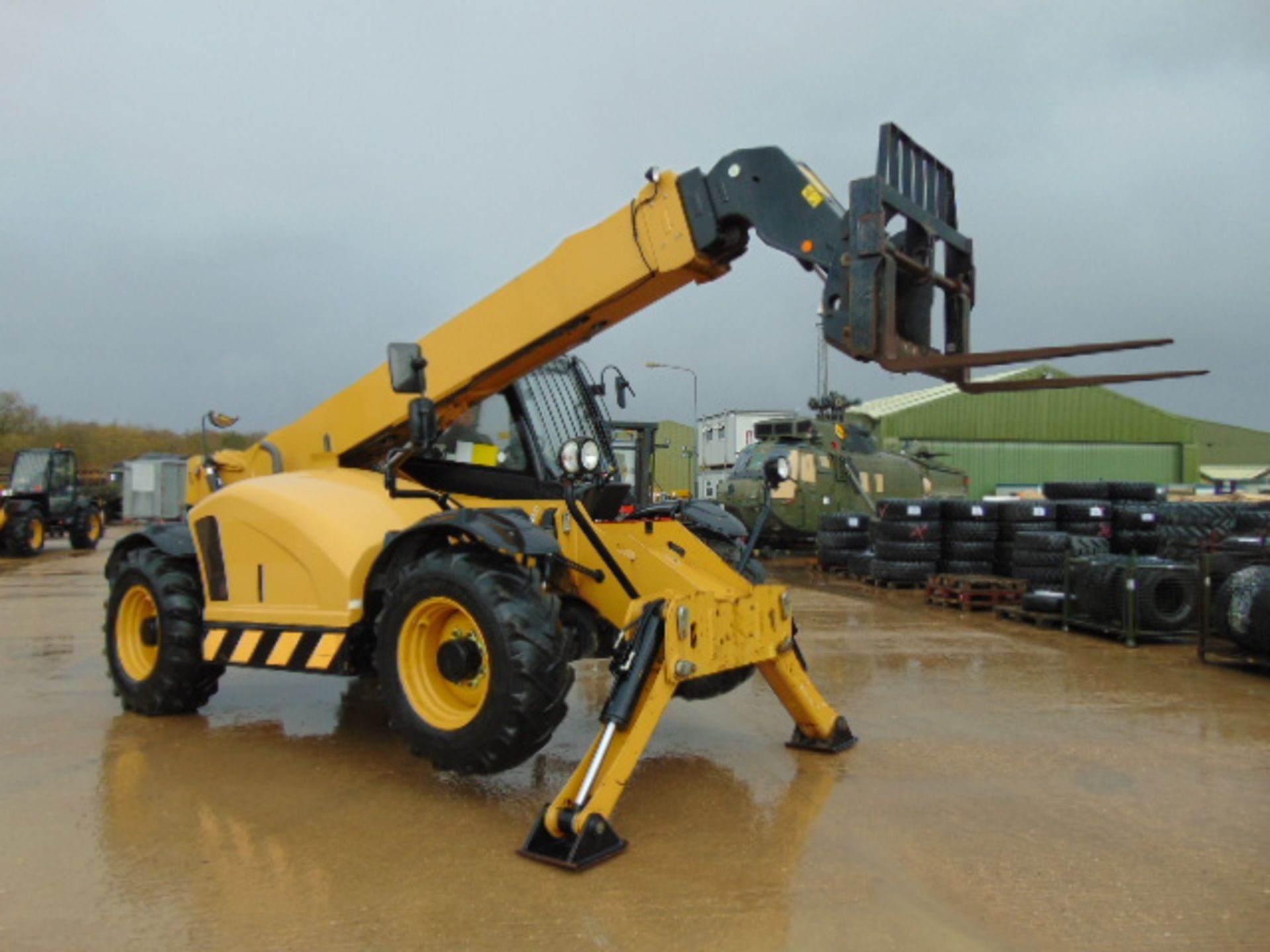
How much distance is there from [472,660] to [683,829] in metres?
1.20

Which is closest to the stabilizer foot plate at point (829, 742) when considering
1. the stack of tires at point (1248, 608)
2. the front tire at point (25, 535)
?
the stack of tires at point (1248, 608)

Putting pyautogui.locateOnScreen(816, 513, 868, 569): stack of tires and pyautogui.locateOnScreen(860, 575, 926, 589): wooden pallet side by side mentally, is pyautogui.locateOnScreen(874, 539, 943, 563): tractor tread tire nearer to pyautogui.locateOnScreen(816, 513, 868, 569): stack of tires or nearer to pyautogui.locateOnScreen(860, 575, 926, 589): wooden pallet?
pyautogui.locateOnScreen(860, 575, 926, 589): wooden pallet

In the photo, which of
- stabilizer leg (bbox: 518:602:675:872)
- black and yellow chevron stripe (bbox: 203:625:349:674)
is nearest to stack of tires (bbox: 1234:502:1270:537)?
stabilizer leg (bbox: 518:602:675:872)

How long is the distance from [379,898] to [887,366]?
2.95 meters

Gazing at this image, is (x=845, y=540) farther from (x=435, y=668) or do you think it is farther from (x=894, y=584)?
(x=435, y=668)

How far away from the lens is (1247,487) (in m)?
37.5

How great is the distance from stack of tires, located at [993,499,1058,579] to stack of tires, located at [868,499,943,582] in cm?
82

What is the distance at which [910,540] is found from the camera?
1468 centimetres

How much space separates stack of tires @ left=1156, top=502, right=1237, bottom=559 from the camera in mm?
11273

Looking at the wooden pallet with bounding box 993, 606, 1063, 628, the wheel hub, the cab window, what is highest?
the cab window

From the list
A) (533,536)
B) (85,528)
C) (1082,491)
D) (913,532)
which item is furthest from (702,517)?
(85,528)

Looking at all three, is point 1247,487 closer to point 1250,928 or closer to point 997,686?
point 997,686

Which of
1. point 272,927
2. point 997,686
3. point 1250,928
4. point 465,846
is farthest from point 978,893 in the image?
point 997,686

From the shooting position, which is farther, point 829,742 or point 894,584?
point 894,584
